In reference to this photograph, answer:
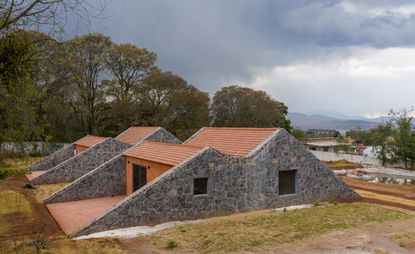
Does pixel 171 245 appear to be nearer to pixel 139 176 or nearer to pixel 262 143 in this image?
pixel 262 143

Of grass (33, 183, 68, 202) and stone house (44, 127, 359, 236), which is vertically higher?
stone house (44, 127, 359, 236)

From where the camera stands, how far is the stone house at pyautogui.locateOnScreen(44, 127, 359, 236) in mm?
14664

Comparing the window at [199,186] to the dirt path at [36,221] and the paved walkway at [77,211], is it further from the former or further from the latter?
the dirt path at [36,221]

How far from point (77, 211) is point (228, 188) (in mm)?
6457

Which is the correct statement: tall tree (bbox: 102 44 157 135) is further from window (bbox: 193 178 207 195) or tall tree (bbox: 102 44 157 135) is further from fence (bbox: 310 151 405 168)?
window (bbox: 193 178 207 195)

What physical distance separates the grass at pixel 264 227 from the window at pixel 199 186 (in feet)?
4.06

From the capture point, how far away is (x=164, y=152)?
18.7 metres

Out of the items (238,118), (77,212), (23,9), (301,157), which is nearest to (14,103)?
(23,9)

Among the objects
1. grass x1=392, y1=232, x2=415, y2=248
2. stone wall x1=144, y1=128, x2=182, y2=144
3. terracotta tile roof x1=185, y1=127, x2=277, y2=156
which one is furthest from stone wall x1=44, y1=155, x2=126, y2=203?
grass x1=392, y1=232, x2=415, y2=248

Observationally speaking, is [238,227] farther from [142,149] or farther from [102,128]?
[102,128]

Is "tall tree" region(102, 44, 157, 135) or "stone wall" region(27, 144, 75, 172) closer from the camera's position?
"stone wall" region(27, 144, 75, 172)

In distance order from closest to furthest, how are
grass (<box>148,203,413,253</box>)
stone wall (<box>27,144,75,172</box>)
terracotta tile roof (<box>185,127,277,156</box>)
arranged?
1. grass (<box>148,203,413,253</box>)
2. terracotta tile roof (<box>185,127,277,156</box>)
3. stone wall (<box>27,144,75,172</box>)

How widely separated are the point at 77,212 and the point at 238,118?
131 feet

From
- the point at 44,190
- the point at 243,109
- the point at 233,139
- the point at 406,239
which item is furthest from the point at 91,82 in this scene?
the point at 406,239
